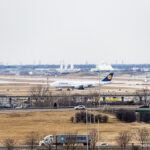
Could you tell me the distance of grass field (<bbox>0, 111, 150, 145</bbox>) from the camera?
133 feet

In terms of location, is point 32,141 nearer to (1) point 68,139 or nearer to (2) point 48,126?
(1) point 68,139

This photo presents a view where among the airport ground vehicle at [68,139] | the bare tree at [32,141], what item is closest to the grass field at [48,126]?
the bare tree at [32,141]

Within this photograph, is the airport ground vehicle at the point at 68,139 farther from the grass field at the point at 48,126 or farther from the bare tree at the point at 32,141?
the grass field at the point at 48,126

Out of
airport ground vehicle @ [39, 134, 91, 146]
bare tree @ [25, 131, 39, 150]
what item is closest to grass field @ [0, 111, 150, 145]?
bare tree @ [25, 131, 39, 150]

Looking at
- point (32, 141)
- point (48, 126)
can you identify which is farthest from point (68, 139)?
point (48, 126)

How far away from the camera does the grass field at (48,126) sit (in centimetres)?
4061

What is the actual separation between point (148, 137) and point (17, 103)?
31.6 meters

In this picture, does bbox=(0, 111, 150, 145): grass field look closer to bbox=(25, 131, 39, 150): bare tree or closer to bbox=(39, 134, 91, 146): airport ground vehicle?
bbox=(25, 131, 39, 150): bare tree

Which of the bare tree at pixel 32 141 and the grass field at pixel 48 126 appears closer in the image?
the bare tree at pixel 32 141

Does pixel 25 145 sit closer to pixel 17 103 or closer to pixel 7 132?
pixel 7 132

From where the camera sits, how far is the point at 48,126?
150 ft

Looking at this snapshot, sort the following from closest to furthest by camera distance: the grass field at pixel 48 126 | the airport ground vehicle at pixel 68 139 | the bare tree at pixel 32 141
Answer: the bare tree at pixel 32 141 < the airport ground vehicle at pixel 68 139 < the grass field at pixel 48 126

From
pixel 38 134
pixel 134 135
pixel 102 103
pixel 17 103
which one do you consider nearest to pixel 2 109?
pixel 17 103

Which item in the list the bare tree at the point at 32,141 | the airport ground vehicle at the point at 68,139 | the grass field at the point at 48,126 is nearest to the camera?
the bare tree at the point at 32,141
